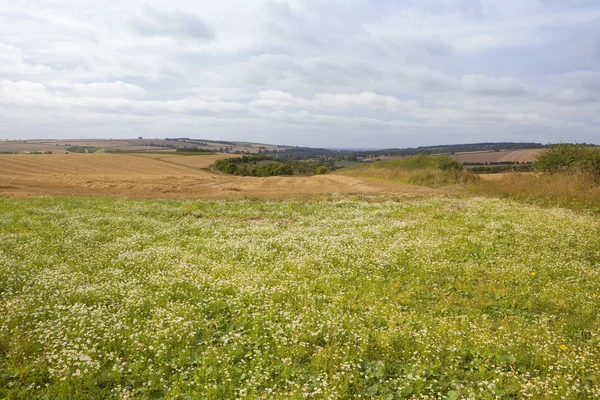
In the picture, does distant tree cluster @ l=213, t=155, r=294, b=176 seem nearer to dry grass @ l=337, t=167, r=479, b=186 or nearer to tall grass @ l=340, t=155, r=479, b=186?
Result: tall grass @ l=340, t=155, r=479, b=186

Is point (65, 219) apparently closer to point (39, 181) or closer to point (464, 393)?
point (464, 393)

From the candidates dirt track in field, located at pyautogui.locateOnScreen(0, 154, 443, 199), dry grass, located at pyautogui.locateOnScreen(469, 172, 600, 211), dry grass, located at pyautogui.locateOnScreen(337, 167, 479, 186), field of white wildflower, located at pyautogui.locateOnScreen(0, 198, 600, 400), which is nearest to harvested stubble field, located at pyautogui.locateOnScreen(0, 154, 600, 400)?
field of white wildflower, located at pyautogui.locateOnScreen(0, 198, 600, 400)

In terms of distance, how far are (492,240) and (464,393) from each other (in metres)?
12.0

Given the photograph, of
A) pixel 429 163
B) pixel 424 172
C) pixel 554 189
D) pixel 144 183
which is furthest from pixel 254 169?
pixel 554 189

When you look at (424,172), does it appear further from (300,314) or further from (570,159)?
(300,314)

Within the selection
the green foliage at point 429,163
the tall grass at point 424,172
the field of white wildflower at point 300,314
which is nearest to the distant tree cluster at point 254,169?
the tall grass at point 424,172

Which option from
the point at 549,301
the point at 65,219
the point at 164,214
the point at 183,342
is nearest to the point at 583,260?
the point at 549,301

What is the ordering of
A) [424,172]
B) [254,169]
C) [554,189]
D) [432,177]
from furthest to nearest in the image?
1. [254,169]
2. [424,172]
3. [432,177]
4. [554,189]

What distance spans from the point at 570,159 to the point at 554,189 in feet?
26.2

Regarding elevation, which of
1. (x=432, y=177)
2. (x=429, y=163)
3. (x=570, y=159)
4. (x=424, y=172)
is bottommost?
(x=432, y=177)

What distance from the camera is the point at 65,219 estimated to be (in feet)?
69.8

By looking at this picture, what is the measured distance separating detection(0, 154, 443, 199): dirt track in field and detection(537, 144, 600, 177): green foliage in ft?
33.8

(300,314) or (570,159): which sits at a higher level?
(570,159)

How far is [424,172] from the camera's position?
167 ft
